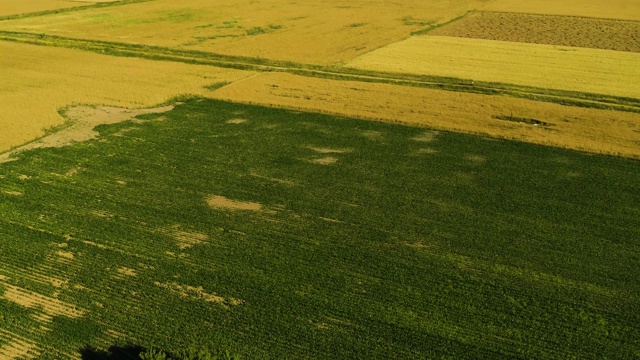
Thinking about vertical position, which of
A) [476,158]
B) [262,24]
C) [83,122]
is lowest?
[476,158]

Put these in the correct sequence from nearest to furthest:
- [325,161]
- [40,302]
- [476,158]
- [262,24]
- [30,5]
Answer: [40,302], [325,161], [476,158], [262,24], [30,5]

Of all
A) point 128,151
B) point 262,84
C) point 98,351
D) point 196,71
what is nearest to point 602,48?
point 262,84

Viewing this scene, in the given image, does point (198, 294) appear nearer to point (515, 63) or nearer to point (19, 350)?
point (19, 350)

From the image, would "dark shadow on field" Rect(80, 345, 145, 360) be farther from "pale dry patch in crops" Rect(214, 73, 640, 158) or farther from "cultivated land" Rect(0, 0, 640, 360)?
"pale dry patch in crops" Rect(214, 73, 640, 158)

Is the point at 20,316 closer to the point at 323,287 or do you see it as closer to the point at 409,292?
the point at 323,287

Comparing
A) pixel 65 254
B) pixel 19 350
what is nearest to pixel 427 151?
pixel 65 254

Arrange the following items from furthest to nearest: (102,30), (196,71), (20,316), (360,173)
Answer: (102,30)
(196,71)
(360,173)
(20,316)

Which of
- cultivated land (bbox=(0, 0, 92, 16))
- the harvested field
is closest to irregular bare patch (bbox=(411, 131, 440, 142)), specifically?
the harvested field
